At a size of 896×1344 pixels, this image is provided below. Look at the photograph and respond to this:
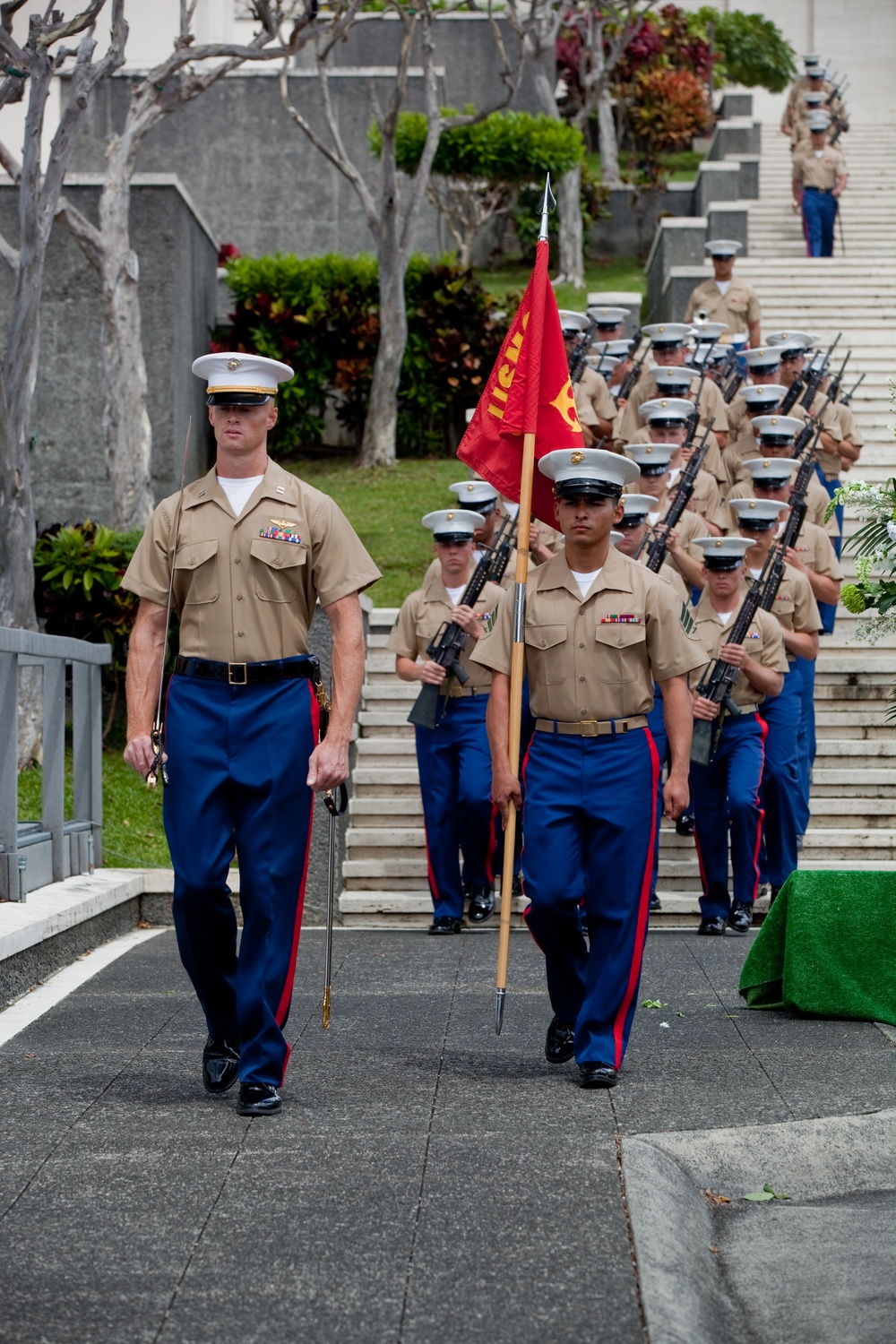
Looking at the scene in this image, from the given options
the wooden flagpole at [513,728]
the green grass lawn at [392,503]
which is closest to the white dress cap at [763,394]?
the green grass lawn at [392,503]

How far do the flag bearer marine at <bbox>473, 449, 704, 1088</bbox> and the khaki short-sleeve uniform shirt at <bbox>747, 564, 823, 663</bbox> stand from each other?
4633 millimetres

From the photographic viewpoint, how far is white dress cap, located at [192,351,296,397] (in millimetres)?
6012

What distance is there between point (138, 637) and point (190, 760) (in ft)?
1.46

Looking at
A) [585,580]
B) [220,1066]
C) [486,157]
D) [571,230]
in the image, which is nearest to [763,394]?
A: [585,580]

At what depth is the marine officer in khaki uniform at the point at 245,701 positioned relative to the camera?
591cm

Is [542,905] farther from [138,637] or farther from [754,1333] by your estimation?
[754,1333]

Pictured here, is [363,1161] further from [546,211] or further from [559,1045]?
[546,211]

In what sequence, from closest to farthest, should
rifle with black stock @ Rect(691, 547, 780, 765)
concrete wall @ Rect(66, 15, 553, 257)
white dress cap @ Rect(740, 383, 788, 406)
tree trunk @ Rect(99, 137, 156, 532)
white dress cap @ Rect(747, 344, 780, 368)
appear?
1. rifle with black stock @ Rect(691, 547, 780, 765)
2. white dress cap @ Rect(740, 383, 788, 406)
3. white dress cap @ Rect(747, 344, 780, 368)
4. tree trunk @ Rect(99, 137, 156, 532)
5. concrete wall @ Rect(66, 15, 553, 257)

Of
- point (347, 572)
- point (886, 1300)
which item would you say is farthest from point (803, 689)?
point (886, 1300)

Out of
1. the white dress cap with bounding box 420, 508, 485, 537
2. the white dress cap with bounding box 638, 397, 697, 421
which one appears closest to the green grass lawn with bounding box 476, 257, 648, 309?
the white dress cap with bounding box 638, 397, 697, 421

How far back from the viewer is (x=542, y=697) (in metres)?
6.76

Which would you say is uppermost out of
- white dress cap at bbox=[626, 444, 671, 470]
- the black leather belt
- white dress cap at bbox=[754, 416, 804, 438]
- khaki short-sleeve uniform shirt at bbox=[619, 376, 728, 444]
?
khaki short-sleeve uniform shirt at bbox=[619, 376, 728, 444]

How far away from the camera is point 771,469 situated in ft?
39.2

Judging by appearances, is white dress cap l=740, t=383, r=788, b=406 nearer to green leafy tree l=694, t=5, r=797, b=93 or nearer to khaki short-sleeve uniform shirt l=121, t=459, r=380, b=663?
khaki short-sleeve uniform shirt l=121, t=459, r=380, b=663
